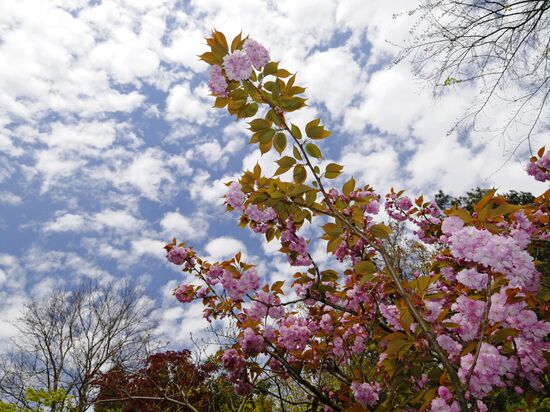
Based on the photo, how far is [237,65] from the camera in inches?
76.1

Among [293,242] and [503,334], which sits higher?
[293,242]

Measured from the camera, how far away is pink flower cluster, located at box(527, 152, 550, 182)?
3.59 m

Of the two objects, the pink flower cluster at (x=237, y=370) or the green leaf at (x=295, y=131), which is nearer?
the green leaf at (x=295, y=131)

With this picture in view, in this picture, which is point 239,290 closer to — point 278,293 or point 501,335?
point 278,293

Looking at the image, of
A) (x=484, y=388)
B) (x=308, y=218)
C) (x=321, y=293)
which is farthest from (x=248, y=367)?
(x=484, y=388)

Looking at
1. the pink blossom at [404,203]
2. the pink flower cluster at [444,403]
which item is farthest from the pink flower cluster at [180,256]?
the pink blossom at [404,203]

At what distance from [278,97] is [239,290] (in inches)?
60.1

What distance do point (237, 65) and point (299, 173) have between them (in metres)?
0.68

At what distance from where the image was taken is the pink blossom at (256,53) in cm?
195

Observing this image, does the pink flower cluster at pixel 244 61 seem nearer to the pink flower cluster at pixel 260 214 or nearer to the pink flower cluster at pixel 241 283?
the pink flower cluster at pixel 260 214

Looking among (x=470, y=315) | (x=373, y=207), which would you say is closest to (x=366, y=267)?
(x=470, y=315)

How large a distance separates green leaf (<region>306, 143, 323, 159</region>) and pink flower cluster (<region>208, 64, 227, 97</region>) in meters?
0.62

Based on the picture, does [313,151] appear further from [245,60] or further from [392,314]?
[392,314]

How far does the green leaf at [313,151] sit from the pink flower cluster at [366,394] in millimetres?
1633
